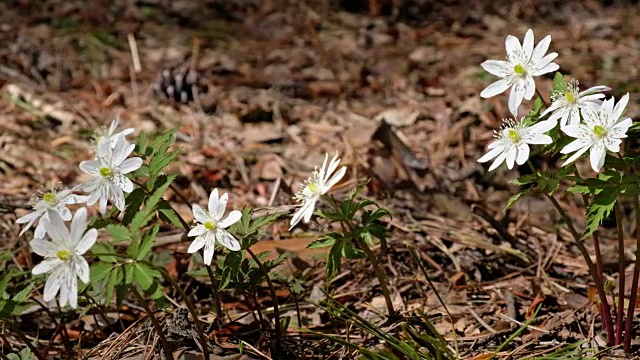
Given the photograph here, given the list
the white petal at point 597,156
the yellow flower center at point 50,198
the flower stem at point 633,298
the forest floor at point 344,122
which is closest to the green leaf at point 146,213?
the yellow flower center at point 50,198

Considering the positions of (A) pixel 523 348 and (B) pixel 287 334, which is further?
(B) pixel 287 334

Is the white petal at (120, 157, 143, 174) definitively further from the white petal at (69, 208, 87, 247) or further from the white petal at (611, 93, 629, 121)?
the white petal at (611, 93, 629, 121)

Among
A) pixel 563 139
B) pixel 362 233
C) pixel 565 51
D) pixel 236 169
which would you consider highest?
pixel 563 139

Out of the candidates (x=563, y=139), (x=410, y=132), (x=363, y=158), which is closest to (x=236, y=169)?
(x=363, y=158)

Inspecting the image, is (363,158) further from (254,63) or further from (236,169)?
(254,63)

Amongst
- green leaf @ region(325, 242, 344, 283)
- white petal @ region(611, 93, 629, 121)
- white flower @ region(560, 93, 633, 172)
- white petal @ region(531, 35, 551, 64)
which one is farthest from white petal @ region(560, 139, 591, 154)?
green leaf @ region(325, 242, 344, 283)

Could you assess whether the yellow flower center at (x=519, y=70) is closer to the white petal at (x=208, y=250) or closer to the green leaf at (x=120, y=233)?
the white petal at (x=208, y=250)
